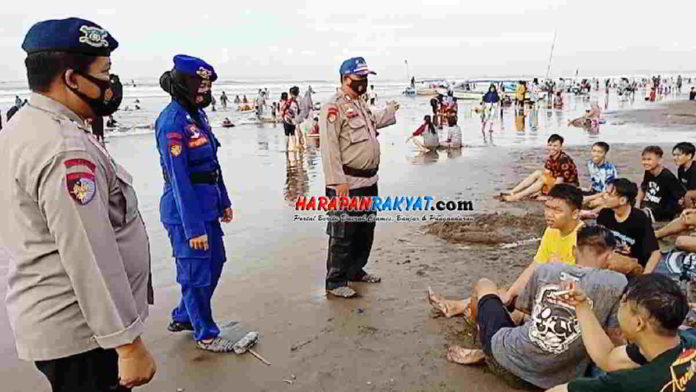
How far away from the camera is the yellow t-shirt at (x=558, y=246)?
11.8 feet

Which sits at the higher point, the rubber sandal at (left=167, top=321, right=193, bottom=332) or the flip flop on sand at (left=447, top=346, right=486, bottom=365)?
the rubber sandal at (left=167, top=321, right=193, bottom=332)

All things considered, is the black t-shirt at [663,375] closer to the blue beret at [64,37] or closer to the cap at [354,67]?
the blue beret at [64,37]

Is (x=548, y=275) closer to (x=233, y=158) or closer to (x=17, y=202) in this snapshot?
(x=17, y=202)

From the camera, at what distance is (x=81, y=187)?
1.60 meters

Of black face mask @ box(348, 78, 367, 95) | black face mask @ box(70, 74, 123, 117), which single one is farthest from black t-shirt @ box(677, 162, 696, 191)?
black face mask @ box(70, 74, 123, 117)

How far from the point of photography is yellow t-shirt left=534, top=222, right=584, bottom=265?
141 inches

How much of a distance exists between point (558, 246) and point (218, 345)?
232 cm

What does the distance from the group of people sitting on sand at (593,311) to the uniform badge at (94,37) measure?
2143 mm

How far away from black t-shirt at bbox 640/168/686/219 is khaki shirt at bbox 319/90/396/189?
3355mm

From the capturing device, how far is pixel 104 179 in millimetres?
1744

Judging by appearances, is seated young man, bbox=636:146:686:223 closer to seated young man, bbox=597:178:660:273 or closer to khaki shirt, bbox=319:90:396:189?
seated young man, bbox=597:178:660:273

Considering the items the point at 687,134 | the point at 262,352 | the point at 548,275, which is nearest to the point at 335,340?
the point at 262,352

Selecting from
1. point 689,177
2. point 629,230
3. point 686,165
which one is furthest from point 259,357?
point 686,165

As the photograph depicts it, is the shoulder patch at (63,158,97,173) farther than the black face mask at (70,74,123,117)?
No
